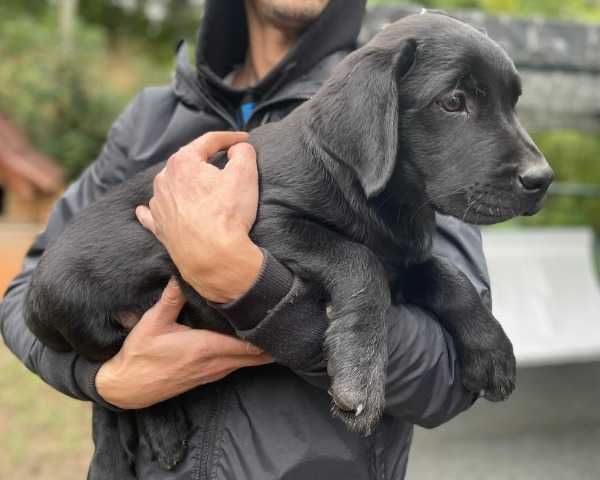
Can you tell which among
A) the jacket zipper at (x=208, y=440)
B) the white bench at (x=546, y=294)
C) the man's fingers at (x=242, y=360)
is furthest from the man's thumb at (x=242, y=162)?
the white bench at (x=546, y=294)

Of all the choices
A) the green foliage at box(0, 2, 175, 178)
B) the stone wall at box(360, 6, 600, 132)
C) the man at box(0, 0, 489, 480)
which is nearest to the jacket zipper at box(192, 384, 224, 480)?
the man at box(0, 0, 489, 480)

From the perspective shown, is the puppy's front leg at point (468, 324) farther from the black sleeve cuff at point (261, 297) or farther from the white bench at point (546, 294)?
the white bench at point (546, 294)

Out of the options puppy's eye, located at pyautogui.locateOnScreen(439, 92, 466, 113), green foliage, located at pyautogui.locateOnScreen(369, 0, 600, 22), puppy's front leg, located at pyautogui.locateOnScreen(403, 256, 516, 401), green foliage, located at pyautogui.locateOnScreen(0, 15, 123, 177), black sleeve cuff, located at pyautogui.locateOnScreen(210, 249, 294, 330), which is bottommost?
green foliage, located at pyautogui.locateOnScreen(369, 0, 600, 22)

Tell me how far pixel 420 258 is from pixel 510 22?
3.56 metres

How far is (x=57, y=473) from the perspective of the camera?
16.9 feet

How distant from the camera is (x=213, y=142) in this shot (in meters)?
1.95

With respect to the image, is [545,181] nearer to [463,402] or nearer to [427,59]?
[427,59]

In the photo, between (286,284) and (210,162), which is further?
(210,162)

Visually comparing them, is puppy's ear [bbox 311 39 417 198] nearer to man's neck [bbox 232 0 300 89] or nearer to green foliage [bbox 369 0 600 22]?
Answer: man's neck [bbox 232 0 300 89]

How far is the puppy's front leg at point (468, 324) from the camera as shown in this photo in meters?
1.85

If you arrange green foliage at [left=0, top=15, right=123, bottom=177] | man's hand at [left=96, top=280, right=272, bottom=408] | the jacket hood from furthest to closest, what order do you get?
green foliage at [left=0, top=15, right=123, bottom=177]
the jacket hood
man's hand at [left=96, top=280, right=272, bottom=408]

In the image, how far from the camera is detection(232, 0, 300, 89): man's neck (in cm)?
249

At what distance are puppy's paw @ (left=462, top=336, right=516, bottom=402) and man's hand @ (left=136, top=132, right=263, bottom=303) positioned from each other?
21.8 inches

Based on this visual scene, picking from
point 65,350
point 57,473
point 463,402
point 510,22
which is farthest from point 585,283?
point 65,350
